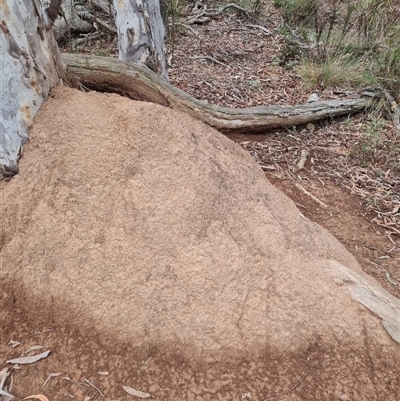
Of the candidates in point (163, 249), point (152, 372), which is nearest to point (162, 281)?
point (163, 249)

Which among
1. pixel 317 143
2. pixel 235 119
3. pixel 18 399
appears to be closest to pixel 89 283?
pixel 18 399

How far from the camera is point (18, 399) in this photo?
1272mm

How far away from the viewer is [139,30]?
12.9 feet

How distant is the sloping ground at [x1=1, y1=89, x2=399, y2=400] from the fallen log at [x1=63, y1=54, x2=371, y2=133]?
0.70m

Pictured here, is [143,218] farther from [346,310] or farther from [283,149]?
[283,149]

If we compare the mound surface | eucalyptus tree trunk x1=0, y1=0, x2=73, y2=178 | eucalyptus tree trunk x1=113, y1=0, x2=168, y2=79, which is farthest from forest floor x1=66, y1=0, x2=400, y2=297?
eucalyptus tree trunk x1=0, y1=0, x2=73, y2=178

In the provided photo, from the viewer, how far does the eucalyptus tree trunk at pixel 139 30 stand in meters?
3.88

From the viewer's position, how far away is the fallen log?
2562 millimetres

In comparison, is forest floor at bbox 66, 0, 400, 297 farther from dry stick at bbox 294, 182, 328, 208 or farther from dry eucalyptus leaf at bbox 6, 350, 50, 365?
dry eucalyptus leaf at bbox 6, 350, 50, 365

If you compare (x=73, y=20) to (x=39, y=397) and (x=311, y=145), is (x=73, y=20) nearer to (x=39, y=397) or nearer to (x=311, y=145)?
(x=311, y=145)

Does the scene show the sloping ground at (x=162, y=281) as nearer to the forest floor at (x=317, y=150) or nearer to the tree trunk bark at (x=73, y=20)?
the forest floor at (x=317, y=150)

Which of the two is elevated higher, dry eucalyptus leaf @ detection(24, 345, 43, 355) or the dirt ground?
dry eucalyptus leaf @ detection(24, 345, 43, 355)

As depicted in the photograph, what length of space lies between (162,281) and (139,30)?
3.15 m

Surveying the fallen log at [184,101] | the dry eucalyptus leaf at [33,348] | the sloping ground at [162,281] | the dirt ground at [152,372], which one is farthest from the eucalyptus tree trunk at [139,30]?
the dry eucalyptus leaf at [33,348]
